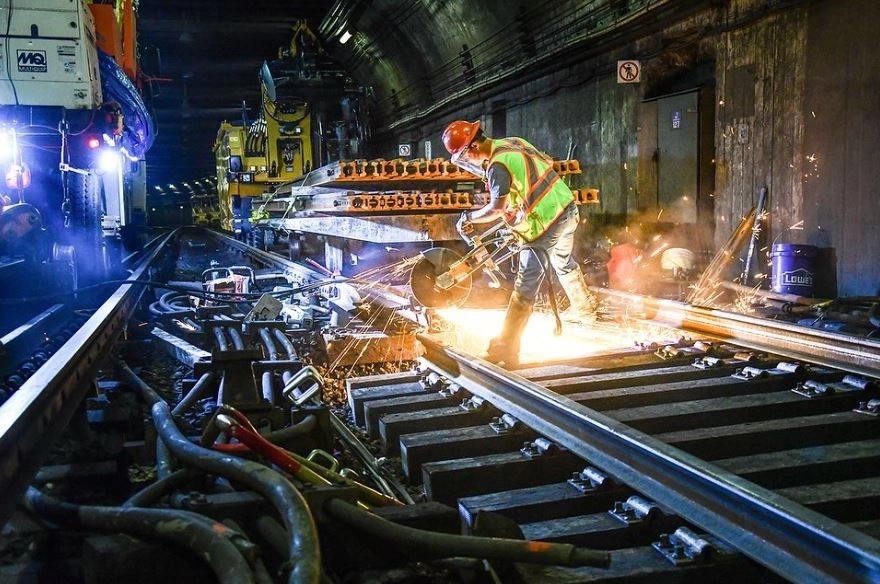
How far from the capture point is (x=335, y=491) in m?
2.53

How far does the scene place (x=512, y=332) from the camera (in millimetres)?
5367

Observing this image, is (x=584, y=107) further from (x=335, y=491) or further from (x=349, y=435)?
(x=335, y=491)

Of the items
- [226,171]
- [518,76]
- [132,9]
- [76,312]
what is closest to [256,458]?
[76,312]

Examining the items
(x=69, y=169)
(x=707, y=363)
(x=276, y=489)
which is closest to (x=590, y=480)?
(x=276, y=489)

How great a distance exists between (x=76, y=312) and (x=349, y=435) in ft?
13.8

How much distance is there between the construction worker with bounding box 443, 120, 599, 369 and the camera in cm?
531

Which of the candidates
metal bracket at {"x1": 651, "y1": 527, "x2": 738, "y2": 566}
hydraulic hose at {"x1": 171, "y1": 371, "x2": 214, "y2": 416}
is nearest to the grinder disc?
hydraulic hose at {"x1": 171, "y1": 371, "x2": 214, "y2": 416}

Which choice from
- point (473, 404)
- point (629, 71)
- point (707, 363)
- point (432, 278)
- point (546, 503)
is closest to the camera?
point (546, 503)

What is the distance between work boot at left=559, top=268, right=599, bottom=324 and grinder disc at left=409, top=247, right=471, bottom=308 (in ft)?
2.58

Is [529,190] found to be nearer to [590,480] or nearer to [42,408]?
[590,480]

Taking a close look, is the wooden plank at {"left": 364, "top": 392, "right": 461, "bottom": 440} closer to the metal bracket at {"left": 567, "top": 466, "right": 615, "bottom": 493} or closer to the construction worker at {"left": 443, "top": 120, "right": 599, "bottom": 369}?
the construction worker at {"left": 443, "top": 120, "right": 599, "bottom": 369}

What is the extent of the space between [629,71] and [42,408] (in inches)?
376

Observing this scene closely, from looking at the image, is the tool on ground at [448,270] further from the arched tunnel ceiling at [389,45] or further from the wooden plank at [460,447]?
the arched tunnel ceiling at [389,45]

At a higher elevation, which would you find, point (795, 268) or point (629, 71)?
point (629, 71)
